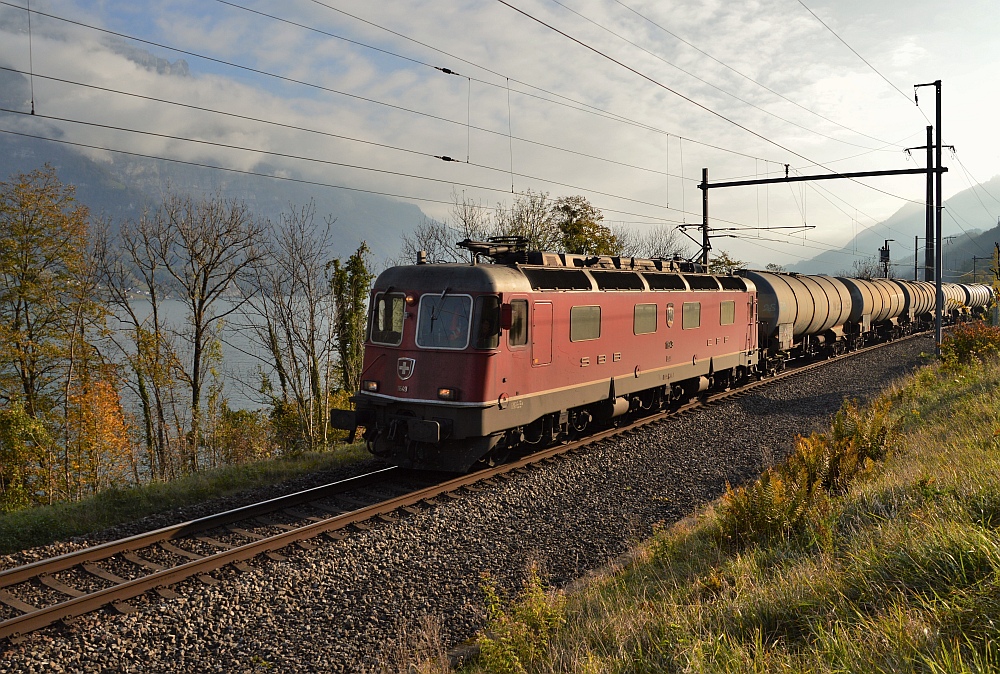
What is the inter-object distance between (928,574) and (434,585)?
461 centimetres

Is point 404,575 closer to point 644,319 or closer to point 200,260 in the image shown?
point 644,319

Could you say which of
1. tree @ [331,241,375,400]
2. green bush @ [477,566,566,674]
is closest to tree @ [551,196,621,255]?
tree @ [331,241,375,400]

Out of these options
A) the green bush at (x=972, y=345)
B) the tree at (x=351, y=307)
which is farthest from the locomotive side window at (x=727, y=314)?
the tree at (x=351, y=307)

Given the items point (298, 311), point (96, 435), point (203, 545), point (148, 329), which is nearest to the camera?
point (203, 545)

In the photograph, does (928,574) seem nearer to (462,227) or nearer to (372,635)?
(372,635)

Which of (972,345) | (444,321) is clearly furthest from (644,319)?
(972,345)

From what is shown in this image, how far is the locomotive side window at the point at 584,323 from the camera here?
11555 millimetres

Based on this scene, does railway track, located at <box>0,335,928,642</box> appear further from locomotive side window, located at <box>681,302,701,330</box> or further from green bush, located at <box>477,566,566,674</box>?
locomotive side window, located at <box>681,302,701,330</box>

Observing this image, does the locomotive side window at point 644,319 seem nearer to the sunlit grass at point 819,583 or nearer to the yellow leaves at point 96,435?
the sunlit grass at point 819,583

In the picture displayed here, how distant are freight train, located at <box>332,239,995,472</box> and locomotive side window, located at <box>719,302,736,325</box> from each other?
1.22 m

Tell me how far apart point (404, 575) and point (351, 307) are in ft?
86.8

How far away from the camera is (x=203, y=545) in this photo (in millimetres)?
7672

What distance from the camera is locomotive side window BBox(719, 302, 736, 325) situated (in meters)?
17.5

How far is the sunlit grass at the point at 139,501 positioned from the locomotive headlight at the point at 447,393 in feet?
10.1
